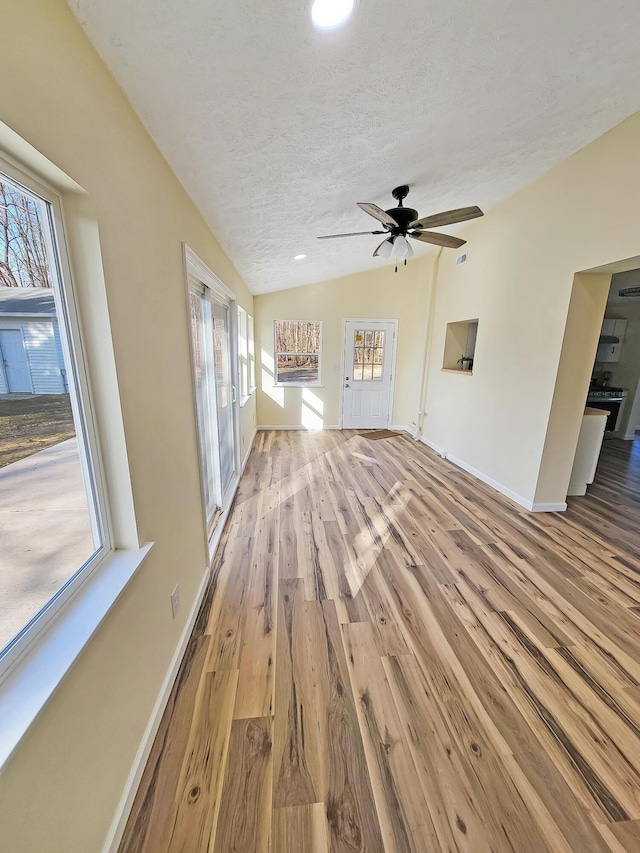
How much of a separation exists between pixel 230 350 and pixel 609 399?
19.0ft

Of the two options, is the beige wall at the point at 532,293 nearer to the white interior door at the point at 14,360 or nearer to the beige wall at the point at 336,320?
the beige wall at the point at 336,320

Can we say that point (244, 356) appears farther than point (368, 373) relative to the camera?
No

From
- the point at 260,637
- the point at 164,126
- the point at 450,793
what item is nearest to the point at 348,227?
the point at 164,126

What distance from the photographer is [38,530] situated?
0.84 m

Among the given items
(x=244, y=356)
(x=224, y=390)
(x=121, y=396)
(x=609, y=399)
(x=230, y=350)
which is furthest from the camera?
(x=609, y=399)

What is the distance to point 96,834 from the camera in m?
0.87

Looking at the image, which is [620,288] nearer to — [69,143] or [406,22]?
[406,22]

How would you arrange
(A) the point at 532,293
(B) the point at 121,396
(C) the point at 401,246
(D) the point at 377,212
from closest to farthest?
1. (B) the point at 121,396
2. (D) the point at 377,212
3. (C) the point at 401,246
4. (A) the point at 532,293

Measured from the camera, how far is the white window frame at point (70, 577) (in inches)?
26.2

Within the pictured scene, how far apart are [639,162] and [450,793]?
357cm

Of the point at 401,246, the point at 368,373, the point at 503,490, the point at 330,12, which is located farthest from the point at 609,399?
the point at 330,12

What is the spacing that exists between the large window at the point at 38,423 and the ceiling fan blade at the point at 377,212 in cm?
181

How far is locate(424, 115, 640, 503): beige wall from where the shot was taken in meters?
2.31

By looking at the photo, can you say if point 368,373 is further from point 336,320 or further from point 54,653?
point 54,653
